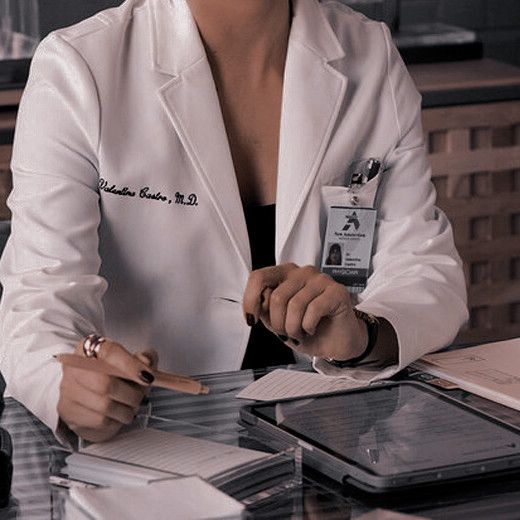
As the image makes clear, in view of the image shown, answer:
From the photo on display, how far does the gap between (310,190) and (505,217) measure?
6.64 ft

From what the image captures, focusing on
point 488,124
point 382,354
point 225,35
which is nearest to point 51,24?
point 488,124

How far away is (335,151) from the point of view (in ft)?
8.22

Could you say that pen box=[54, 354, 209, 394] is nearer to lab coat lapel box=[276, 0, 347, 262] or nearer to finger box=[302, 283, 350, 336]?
finger box=[302, 283, 350, 336]

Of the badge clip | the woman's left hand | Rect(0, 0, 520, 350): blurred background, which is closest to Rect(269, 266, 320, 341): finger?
the woman's left hand

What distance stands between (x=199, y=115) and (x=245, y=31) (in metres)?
0.20

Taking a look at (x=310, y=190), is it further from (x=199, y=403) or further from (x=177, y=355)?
(x=199, y=403)

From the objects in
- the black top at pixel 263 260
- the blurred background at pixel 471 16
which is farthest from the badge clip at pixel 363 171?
the blurred background at pixel 471 16

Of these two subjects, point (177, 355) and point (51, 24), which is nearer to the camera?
point (177, 355)

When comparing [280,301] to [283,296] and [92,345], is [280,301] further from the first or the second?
[92,345]

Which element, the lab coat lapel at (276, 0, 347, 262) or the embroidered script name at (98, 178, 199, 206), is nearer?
the embroidered script name at (98, 178, 199, 206)

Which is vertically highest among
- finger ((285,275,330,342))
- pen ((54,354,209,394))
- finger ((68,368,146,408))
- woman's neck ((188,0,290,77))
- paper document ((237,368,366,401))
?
woman's neck ((188,0,290,77))

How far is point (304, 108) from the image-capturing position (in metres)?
2.49

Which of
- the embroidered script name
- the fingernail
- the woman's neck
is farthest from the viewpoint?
the woman's neck

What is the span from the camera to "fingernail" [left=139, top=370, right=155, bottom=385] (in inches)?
69.7
